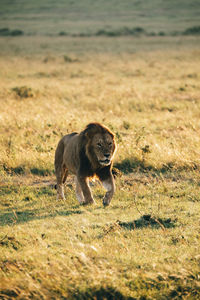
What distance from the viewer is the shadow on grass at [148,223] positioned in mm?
6625

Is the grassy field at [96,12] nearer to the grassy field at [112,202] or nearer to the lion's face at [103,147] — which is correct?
the grassy field at [112,202]

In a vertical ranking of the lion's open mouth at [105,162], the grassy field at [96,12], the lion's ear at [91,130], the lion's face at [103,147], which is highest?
the lion's ear at [91,130]

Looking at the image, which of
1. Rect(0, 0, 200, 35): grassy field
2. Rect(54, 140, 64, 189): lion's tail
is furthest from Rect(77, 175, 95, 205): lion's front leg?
Rect(0, 0, 200, 35): grassy field

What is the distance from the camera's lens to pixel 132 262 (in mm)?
5316

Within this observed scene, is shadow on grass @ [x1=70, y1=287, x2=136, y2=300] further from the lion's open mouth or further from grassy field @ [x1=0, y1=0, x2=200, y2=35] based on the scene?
grassy field @ [x1=0, y1=0, x2=200, y2=35]

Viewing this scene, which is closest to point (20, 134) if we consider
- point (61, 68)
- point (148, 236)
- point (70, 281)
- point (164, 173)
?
point (164, 173)

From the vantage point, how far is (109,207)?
755 centimetres

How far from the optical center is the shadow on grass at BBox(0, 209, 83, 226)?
705 centimetres

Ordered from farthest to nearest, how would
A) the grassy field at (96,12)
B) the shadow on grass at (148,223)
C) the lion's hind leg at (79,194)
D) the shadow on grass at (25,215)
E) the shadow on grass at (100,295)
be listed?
1. the grassy field at (96,12)
2. the lion's hind leg at (79,194)
3. the shadow on grass at (25,215)
4. the shadow on grass at (148,223)
5. the shadow on grass at (100,295)

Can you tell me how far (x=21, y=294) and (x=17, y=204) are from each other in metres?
3.47

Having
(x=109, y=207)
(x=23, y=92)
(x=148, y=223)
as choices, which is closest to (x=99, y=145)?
(x=109, y=207)

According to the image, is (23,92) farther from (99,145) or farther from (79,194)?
(99,145)

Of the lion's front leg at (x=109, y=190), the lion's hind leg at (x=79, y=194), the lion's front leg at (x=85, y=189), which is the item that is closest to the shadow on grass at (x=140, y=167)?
the lion's hind leg at (x=79, y=194)

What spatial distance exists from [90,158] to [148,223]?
144 centimetres
